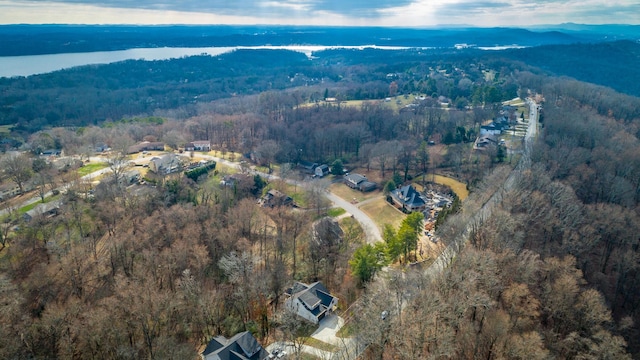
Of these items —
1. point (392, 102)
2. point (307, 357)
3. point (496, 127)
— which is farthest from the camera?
point (392, 102)

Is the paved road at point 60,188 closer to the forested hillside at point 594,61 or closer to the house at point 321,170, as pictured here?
the house at point 321,170

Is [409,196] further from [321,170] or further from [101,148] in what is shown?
[101,148]

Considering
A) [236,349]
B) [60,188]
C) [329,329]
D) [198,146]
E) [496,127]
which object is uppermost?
[496,127]

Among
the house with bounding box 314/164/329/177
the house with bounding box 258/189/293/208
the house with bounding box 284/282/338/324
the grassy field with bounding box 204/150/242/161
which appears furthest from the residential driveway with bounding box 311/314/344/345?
the grassy field with bounding box 204/150/242/161

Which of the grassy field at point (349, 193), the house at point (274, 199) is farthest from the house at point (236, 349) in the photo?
the grassy field at point (349, 193)

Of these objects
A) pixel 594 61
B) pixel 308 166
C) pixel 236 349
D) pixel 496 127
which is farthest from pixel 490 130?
pixel 594 61

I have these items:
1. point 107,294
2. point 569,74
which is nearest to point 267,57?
point 569,74

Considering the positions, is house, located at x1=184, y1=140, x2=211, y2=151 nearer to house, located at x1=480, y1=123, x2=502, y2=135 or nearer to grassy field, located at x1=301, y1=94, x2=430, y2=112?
grassy field, located at x1=301, y1=94, x2=430, y2=112
